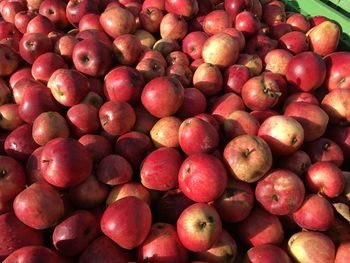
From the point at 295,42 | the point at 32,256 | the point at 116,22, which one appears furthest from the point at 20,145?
the point at 295,42

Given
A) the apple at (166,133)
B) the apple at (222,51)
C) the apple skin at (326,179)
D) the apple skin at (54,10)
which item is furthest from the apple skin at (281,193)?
the apple skin at (54,10)

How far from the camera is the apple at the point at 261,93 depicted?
321cm

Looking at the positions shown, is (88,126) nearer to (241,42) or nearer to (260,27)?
(241,42)

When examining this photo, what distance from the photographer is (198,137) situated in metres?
2.70

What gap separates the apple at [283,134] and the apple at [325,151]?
0.85ft

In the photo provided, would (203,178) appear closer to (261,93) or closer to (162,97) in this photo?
(162,97)

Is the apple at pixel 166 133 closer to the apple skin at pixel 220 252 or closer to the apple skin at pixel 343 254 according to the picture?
the apple skin at pixel 220 252

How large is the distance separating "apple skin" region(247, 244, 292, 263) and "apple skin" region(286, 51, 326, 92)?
177cm

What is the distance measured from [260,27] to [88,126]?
2585 mm

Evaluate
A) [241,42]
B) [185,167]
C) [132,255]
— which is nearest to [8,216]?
[132,255]

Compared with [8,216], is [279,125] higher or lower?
higher

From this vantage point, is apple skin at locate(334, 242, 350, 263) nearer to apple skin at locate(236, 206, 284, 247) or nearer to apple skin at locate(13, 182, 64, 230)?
apple skin at locate(236, 206, 284, 247)

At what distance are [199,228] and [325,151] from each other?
1452mm

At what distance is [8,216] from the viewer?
8.04ft
